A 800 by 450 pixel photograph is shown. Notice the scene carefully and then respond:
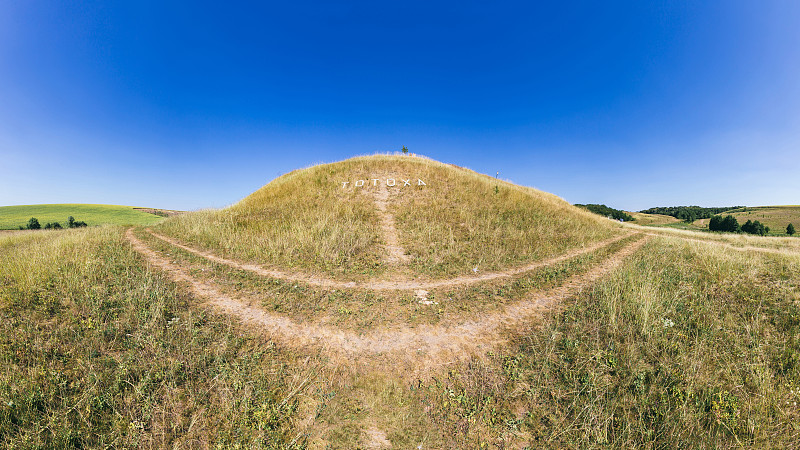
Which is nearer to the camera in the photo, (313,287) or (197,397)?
(197,397)

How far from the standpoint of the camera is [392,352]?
5539 mm

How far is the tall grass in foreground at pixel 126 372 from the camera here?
371 cm

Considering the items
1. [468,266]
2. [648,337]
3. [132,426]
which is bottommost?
[132,426]

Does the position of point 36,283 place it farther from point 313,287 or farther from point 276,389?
point 276,389

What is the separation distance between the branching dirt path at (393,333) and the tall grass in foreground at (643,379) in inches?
23.6

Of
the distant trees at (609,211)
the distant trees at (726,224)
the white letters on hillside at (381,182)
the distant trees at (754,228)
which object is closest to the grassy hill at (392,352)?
the white letters on hillside at (381,182)

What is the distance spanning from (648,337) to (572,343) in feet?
5.51

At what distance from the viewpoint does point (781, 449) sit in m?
3.66

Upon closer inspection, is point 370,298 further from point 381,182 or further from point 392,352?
point 381,182

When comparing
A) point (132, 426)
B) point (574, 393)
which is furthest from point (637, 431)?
point (132, 426)

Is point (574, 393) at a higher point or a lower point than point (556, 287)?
lower

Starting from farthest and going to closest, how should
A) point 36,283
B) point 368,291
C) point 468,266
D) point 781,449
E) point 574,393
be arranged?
point 468,266 < point 368,291 < point 36,283 < point 574,393 < point 781,449

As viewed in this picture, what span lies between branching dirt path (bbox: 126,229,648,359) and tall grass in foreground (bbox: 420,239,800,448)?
1.97ft

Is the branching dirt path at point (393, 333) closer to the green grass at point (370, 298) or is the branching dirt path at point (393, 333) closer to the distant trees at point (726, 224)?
the green grass at point (370, 298)
